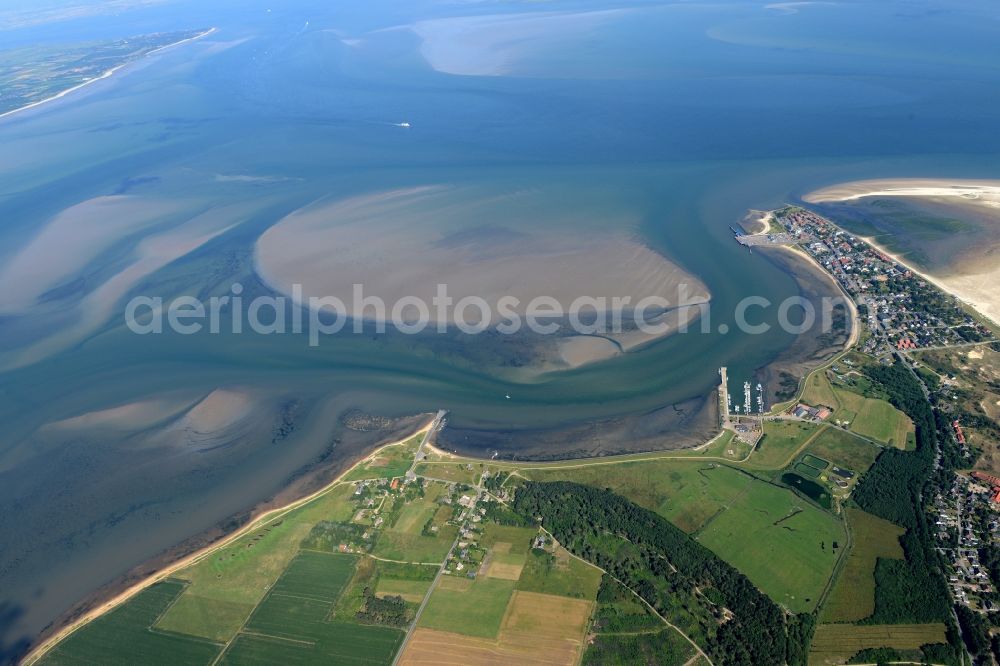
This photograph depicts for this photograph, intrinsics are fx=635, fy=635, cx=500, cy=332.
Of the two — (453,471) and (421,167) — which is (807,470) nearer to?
(453,471)

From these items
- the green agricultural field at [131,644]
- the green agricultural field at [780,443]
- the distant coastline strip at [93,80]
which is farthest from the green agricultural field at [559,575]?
the distant coastline strip at [93,80]

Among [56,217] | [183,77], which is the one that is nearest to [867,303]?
[56,217]

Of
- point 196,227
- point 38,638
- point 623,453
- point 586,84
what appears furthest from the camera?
point 586,84

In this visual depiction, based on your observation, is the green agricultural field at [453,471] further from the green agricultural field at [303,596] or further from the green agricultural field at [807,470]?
the green agricultural field at [807,470]

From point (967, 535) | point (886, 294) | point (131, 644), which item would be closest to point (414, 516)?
point (131, 644)

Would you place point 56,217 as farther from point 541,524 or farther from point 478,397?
point 541,524

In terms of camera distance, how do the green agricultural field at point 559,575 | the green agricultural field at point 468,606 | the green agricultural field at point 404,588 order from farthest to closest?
the green agricultural field at point 404,588, the green agricultural field at point 559,575, the green agricultural field at point 468,606
